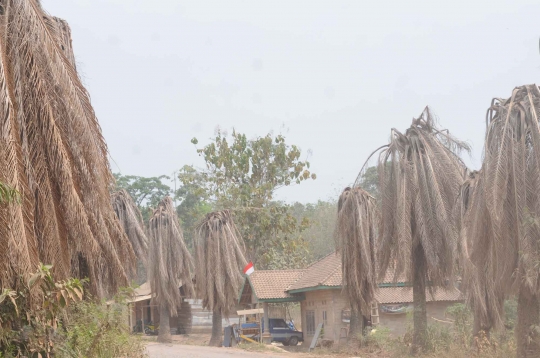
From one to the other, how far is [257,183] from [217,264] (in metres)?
15.0

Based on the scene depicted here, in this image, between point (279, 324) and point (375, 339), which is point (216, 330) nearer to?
point (279, 324)

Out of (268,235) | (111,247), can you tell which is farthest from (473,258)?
(268,235)

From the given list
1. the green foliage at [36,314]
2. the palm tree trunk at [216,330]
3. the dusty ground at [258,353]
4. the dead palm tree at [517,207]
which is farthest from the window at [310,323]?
the green foliage at [36,314]

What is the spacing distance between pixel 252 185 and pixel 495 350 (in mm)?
Answer: 32871

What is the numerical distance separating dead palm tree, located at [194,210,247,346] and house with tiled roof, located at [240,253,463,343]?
1338 mm

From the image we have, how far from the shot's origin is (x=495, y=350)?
1980cm

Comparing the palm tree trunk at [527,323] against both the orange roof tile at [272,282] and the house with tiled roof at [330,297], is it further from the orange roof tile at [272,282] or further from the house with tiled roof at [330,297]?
the orange roof tile at [272,282]

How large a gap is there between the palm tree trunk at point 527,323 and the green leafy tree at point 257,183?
33.6 meters

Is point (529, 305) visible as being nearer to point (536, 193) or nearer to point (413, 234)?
point (536, 193)

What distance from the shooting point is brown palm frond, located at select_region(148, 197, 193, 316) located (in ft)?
126

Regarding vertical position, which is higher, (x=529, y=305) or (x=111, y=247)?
(x=111, y=247)

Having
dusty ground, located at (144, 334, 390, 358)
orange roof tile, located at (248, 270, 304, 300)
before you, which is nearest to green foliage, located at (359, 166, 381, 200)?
dusty ground, located at (144, 334, 390, 358)

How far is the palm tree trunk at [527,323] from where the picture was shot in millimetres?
16391

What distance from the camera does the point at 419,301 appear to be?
24.2 m
